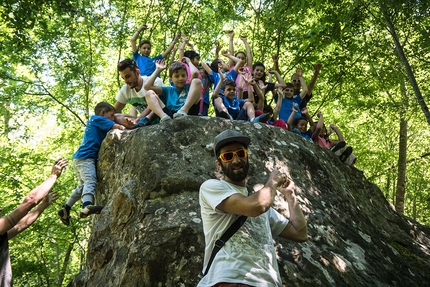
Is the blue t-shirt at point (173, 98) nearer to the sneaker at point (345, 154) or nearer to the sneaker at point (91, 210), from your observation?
the sneaker at point (91, 210)

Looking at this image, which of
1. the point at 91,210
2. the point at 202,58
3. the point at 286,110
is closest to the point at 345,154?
the point at 286,110

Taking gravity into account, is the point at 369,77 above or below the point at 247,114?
above

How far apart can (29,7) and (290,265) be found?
5003 mm

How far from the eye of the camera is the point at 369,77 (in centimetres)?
1298

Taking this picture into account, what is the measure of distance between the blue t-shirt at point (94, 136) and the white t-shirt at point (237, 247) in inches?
176

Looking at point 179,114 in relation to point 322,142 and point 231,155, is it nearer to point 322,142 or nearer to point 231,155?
point 231,155

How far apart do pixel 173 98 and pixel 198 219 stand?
3319mm

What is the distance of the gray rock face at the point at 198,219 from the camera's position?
14.5 feet

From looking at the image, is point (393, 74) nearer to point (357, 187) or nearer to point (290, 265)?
point (357, 187)

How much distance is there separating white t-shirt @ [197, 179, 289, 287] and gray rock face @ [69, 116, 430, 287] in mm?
1510

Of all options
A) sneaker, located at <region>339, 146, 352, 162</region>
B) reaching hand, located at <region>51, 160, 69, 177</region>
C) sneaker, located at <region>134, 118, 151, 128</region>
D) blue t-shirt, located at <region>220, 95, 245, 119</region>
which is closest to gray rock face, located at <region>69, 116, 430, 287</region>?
sneaker, located at <region>134, 118, 151, 128</region>

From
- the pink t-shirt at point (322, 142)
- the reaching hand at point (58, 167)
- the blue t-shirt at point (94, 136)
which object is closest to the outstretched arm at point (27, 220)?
the reaching hand at point (58, 167)

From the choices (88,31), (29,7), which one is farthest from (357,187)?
(88,31)

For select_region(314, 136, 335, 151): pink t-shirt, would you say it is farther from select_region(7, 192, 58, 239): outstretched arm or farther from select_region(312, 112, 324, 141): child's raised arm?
select_region(7, 192, 58, 239): outstretched arm
